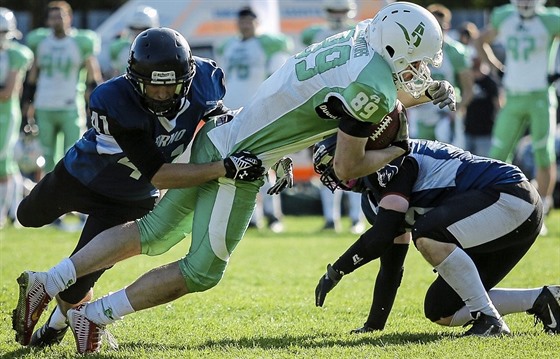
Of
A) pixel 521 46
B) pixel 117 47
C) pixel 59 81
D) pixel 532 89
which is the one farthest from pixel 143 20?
Answer: pixel 532 89

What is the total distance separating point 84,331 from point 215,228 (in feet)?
2.30

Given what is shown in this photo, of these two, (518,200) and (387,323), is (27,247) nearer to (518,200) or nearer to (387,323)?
(387,323)

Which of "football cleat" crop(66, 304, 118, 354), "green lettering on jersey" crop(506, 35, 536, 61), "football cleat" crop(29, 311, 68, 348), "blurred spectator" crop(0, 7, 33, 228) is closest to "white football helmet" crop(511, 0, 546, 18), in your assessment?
"green lettering on jersey" crop(506, 35, 536, 61)

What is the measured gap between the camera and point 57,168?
4.95 meters

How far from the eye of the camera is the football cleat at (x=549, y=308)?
4746mm

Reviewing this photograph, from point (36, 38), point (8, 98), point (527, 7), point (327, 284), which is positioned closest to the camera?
point (327, 284)

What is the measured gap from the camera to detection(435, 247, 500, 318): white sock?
452 centimetres

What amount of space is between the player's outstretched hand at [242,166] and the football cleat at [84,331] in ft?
2.78

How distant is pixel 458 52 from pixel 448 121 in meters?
1.47

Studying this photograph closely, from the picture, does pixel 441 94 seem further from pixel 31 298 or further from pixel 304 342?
pixel 31 298

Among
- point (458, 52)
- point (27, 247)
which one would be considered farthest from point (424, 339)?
point (458, 52)

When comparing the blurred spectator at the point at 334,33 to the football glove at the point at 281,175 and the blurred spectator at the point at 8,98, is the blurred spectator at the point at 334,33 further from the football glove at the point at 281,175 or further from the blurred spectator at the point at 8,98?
the football glove at the point at 281,175

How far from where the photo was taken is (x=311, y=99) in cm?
430

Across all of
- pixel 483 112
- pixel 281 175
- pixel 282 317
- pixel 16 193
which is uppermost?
pixel 281 175
